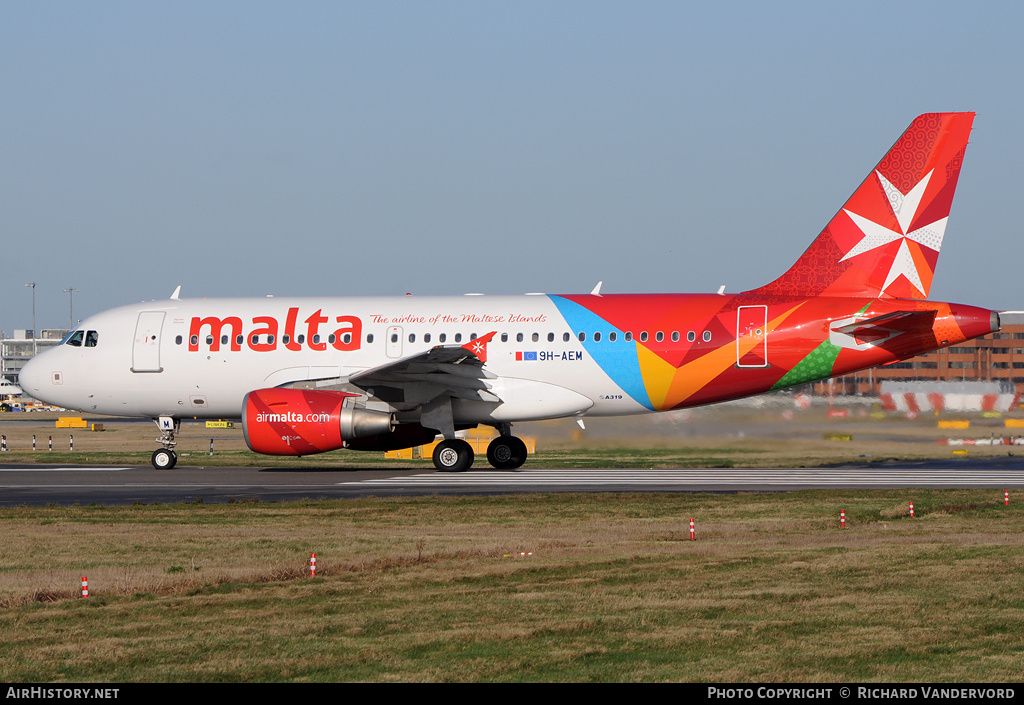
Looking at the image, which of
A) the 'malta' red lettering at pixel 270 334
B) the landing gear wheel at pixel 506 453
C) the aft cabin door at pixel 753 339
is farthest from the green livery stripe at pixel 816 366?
the 'malta' red lettering at pixel 270 334

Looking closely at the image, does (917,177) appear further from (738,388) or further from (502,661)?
(502,661)

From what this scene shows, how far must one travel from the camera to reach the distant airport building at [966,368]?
97.6 ft

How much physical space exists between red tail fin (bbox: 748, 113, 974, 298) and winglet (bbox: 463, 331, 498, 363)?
7500 mm

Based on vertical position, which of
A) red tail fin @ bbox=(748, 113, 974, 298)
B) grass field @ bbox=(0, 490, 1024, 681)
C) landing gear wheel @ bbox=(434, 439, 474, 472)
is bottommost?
grass field @ bbox=(0, 490, 1024, 681)

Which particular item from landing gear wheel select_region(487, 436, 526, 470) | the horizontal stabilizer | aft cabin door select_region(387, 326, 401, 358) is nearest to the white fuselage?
aft cabin door select_region(387, 326, 401, 358)

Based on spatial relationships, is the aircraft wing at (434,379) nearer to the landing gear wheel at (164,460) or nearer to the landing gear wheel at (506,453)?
the landing gear wheel at (506,453)

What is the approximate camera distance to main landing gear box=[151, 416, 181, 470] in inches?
1139

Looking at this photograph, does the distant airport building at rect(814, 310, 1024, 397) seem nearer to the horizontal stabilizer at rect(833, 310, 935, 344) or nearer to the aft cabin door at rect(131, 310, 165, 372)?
the horizontal stabilizer at rect(833, 310, 935, 344)

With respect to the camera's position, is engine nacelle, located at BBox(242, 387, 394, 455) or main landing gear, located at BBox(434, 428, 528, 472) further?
main landing gear, located at BBox(434, 428, 528, 472)

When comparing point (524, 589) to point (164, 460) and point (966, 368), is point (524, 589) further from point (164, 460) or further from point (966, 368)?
point (966, 368)

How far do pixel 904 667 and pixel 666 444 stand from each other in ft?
66.4

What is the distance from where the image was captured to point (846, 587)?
11086 millimetres

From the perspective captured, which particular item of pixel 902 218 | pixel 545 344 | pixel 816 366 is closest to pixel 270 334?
pixel 545 344
